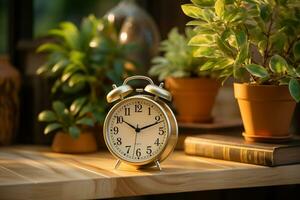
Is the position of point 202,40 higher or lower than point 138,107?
higher

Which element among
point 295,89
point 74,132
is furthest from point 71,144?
point 295,89

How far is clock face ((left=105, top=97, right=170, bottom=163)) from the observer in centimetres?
168

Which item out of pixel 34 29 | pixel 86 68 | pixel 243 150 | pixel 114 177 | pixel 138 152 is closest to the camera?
pixel 114 177

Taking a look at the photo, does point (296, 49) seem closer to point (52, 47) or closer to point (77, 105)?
point (77, 105)

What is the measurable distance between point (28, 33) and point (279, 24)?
3.70 feet

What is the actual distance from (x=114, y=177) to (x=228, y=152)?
0.40 metres

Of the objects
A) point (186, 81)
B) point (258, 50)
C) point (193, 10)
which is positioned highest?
point (193, 10)

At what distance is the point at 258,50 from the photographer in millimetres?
1877

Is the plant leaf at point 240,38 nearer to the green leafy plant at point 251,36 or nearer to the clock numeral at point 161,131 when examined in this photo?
the green leafy plant at point 251,36

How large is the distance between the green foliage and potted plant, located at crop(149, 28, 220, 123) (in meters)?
0.12

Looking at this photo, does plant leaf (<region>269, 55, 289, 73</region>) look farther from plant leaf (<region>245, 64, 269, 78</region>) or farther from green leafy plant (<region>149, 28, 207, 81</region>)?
green leafy plant (<region>149, 28, 207, 81</region>)

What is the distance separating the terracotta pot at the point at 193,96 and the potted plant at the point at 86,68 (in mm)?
173

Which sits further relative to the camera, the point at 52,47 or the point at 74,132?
the point at 52,47

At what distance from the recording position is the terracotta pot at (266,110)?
1.79 meters
